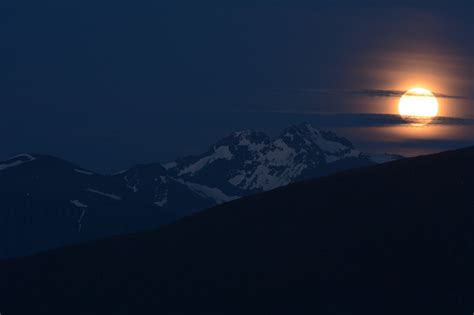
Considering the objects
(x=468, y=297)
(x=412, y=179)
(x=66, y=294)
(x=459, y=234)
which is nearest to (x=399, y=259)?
(x=459, y=234)

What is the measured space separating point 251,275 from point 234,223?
3136cm

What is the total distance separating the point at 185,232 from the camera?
189 m

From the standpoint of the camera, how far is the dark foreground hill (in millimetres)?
137250

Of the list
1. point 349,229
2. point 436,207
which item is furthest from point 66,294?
point 436,207

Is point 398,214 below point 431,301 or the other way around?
the other way around

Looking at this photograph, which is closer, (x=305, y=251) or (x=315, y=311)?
(x=315, y=311)

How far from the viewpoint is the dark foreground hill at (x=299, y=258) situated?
137 meters

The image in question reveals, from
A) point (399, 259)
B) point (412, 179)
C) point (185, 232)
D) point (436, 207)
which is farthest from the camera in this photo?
point (185, 232)

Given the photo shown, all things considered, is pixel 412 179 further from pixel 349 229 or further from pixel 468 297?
pixel 468 297

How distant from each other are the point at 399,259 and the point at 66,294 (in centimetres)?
4940

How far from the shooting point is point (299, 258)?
15625 centimetres

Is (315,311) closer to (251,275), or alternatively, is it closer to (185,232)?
(251,275)

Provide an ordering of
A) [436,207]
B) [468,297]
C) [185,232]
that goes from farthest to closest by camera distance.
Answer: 1. [185,232]
2. [436,207]
3. [468,297]

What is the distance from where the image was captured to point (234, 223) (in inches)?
7259
